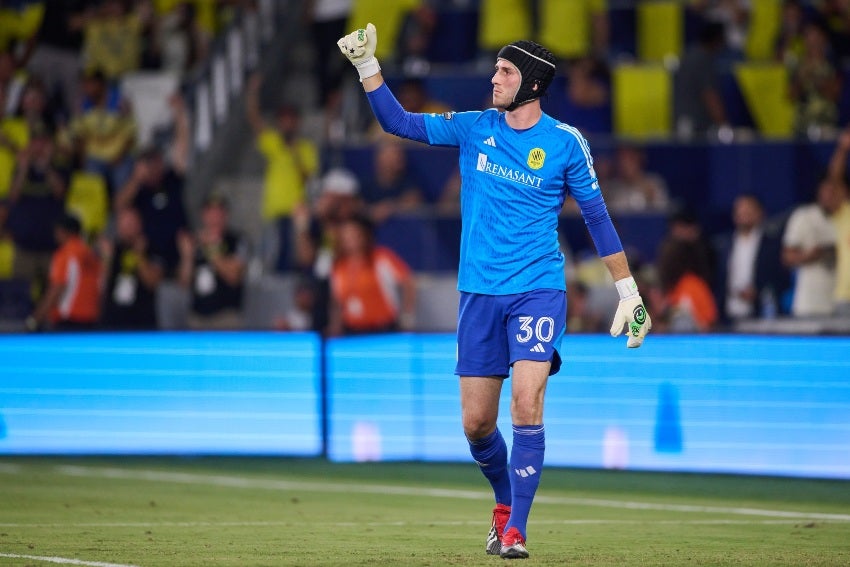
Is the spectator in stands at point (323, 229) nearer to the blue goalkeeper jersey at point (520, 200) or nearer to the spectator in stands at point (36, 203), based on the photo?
the spectator in stands at point (36, 203)

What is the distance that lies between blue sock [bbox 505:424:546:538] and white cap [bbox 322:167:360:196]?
9.52 m

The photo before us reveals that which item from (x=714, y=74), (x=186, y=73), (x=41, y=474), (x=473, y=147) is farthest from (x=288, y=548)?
(x=186, y=73)

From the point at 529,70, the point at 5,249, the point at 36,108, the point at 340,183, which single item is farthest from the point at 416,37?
the point at 529,70

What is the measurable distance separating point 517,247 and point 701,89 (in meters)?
10.2

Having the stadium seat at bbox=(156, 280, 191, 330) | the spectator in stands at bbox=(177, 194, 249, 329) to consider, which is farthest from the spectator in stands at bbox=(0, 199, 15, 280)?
the spectator in stands at bbox=(177, 194, 249, 329)

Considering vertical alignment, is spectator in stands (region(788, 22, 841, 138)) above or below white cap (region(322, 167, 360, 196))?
above

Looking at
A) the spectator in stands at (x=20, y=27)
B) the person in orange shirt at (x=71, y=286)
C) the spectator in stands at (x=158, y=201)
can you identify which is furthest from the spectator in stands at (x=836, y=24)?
the spectator in stands at (x=20, y=27)

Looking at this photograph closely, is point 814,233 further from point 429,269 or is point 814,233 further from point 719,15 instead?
point 719,15

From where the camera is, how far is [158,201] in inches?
733

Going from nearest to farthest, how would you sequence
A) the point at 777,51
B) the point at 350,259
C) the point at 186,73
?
the point at 350,259 → the point at 777,51 → the point at 186,73

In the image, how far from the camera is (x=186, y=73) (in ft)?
71.7

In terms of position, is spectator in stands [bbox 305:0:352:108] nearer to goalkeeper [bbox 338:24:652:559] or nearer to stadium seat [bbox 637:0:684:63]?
stadium seat [bbox 637:0:684:63]

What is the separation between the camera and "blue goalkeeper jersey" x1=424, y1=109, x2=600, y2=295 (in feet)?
27.2

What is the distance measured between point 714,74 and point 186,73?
7394mm
